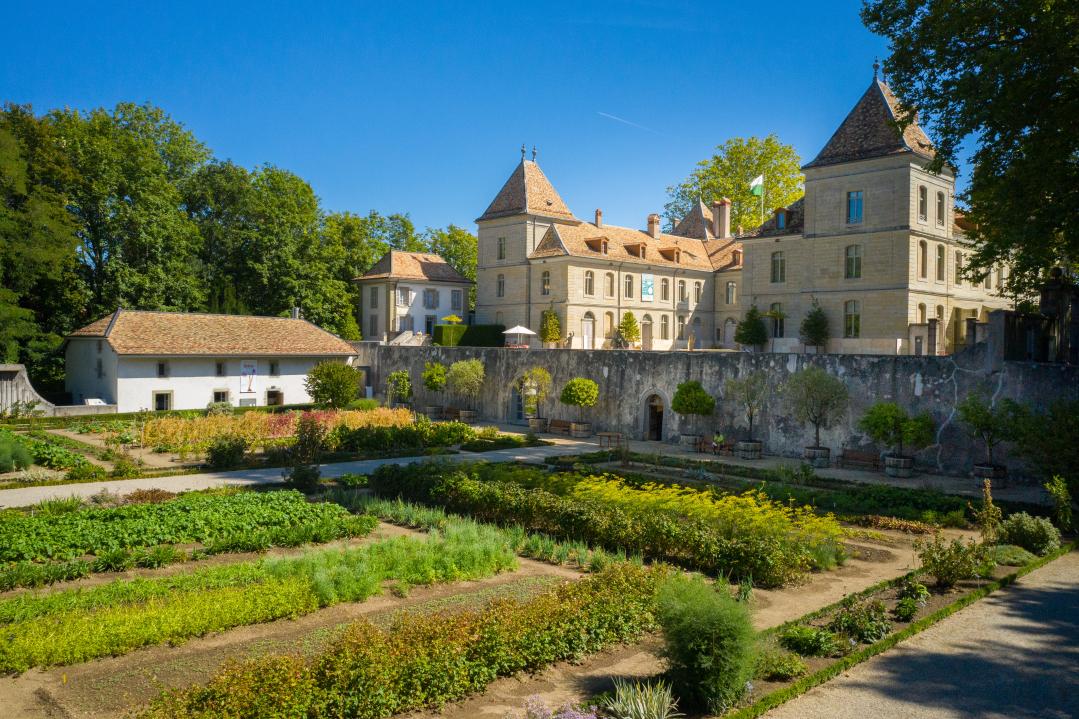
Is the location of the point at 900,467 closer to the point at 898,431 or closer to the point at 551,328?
the point at 898,431

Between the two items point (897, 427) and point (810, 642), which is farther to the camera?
point (897, 427)

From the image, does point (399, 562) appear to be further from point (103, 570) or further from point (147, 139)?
point (147, 139)

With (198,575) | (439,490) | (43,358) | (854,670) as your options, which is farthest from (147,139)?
(854,670)

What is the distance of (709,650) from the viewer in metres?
7.29

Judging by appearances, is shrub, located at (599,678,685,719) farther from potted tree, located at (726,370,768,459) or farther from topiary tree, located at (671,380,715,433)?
topiary tree, located at (671,380,715,433)

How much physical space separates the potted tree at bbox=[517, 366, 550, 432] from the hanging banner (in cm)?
1314

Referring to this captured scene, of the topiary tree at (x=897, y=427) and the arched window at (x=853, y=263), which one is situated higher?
the arched window at (x=853, y=263)

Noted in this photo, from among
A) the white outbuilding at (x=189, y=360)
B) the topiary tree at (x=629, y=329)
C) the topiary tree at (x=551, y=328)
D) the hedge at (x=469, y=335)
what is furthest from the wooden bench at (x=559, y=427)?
the topiary tree at (x=629, y=329)

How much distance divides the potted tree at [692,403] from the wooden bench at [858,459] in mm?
4662

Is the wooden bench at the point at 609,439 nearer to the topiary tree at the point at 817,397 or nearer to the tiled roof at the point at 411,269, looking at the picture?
the topiary tree at the point at 817,397

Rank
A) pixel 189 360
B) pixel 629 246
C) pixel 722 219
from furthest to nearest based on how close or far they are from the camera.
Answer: pixel 722 219 < pixel 629 246 < pixel 189 360

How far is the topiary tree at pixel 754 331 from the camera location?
127 ft

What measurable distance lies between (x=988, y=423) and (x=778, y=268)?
20.7m

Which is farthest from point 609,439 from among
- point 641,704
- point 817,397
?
point 641,704
